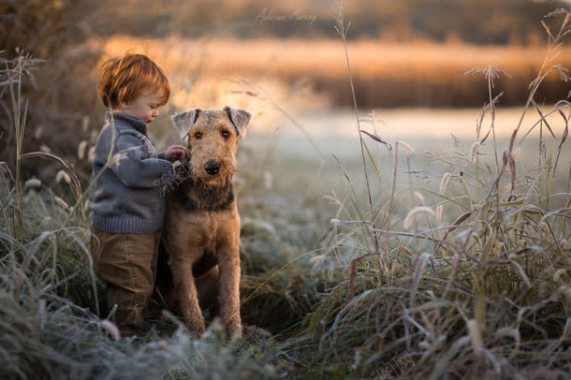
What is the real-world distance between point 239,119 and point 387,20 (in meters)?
11.4

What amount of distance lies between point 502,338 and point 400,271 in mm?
743

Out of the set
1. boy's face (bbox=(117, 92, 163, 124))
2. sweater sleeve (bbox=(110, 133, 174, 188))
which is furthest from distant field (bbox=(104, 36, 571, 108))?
sweater sleeve (bbox=(110, 133, 174, 188))

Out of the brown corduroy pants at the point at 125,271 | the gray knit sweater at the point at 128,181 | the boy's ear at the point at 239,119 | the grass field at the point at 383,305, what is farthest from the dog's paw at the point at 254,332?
the boy's ear at the point at 239,119

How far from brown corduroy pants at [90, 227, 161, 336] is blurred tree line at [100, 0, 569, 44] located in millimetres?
3734

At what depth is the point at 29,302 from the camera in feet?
9.35

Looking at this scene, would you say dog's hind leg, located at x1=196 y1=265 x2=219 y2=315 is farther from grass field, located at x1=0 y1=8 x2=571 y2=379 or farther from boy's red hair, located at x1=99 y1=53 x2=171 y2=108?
boy's red hair, located at x1=99 y1=53 x2=171 y2=108

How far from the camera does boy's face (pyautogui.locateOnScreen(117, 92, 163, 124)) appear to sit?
3.63 meters

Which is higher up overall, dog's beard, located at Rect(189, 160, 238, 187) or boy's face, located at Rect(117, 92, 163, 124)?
boy's face, located at Rect(117, 92, 163, 124)

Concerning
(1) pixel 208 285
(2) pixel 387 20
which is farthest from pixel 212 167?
(2) pixel 387 20

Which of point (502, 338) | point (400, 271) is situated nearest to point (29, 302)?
point (400, 271)

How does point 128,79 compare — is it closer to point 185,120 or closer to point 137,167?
point 185,120

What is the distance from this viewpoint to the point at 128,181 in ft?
11.4

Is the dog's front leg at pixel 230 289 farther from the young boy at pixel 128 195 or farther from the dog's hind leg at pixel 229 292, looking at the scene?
the young boy at pixel 128 195

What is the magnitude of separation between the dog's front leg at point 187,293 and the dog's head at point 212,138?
548 mm
